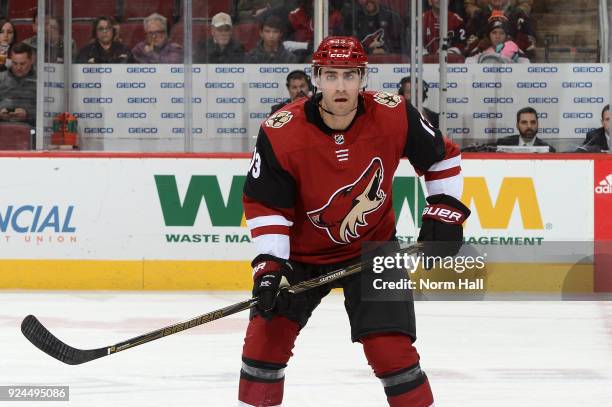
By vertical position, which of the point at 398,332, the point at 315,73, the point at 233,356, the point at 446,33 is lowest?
the point at 233,356

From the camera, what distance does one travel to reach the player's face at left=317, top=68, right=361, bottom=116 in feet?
10.1

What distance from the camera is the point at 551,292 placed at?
7152mm

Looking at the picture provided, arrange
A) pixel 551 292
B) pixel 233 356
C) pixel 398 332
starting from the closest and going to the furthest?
pixel 398 332
pixel 233 356
pixel 551 292

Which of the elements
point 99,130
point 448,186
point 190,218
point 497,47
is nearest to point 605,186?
point 497,47

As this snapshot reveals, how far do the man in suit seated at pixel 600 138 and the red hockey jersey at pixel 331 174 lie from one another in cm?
422

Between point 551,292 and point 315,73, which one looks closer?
point 315,73

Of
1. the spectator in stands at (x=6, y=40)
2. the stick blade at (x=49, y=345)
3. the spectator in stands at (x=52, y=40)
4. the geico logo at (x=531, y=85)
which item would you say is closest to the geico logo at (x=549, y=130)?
the geico logo at (x=531, y=85)

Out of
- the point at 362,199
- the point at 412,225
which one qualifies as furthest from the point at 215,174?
the point at 362,199

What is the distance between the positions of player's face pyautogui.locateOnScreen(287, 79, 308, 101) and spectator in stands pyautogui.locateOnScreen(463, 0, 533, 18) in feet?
3.51

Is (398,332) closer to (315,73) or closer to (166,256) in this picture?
(315,73)

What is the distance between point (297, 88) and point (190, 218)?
1.00 meters

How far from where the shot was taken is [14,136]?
7.40 metres

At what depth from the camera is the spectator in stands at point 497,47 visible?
24.2 feet

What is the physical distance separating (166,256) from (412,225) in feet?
4.78
